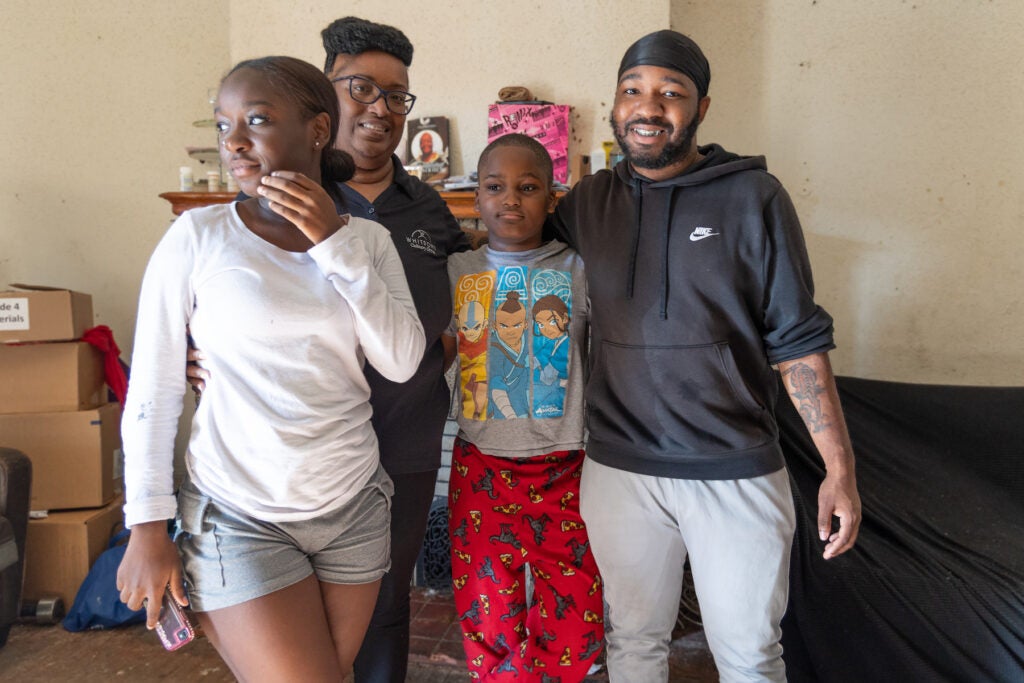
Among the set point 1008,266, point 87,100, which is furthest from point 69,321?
point 1008,266

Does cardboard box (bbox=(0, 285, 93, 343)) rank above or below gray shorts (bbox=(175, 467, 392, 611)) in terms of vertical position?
above

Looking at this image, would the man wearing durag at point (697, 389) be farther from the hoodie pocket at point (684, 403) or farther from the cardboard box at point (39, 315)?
the cardboard box at point (39, 315)

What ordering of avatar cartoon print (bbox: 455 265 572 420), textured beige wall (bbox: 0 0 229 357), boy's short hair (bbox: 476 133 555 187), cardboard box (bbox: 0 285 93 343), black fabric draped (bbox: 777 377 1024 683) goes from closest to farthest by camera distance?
avatar cartoon print (bbox: 455 265 572 420) < boy's short hair (bbox: 476 133 555 187) < black fabric draped (bbox: 777 377 1024 683) < cardboard box (bbox: 0 285 93 343) < textured beige wall (bbox: 0 0 229 357)

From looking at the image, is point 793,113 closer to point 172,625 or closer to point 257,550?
point 257,550

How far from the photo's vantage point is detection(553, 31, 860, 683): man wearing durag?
1323 mm

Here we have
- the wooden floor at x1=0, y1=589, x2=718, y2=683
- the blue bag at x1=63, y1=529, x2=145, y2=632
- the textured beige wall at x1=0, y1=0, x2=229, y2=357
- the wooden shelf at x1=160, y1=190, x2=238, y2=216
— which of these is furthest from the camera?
the textured beige wall at x1=0, y1=0, x2=229, y2=357

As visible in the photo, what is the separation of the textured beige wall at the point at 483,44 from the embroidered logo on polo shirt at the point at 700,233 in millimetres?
1552

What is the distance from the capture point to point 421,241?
152cm

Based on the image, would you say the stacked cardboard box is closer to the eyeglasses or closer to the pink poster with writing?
the eyeglasses

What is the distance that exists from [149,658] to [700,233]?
2242 millimetres

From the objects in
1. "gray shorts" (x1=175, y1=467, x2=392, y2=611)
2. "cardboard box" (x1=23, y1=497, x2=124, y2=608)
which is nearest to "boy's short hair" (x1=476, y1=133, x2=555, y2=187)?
"gray shorts" (x1=175, y1=467, x2=392, y2=611)

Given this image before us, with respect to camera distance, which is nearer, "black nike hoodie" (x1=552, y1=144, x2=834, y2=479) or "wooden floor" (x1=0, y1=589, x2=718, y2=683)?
"black nike hoodie" (x1=552, y1=144, x2=834, y2=479)

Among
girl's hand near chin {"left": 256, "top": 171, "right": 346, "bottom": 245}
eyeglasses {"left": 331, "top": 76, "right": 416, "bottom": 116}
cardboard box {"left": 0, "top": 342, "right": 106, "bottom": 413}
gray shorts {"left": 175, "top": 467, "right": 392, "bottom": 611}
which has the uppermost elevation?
eyeglasses {"left": 331, "top": 76, "right": 416, "bottom": 116}

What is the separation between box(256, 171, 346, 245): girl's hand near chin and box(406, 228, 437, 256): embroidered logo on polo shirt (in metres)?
0.45
